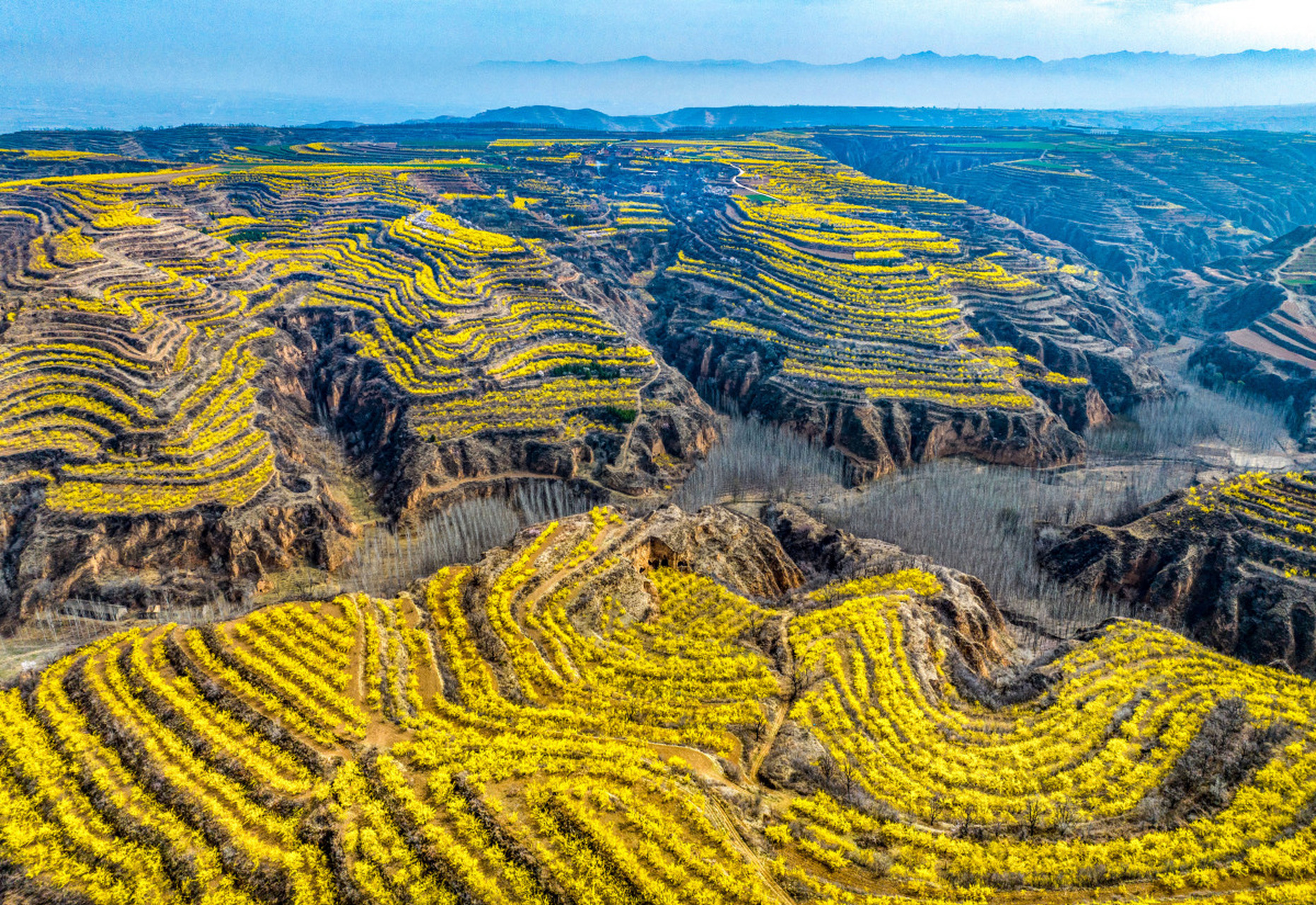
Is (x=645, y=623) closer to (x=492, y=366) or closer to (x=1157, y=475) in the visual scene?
(x=492, y=366)

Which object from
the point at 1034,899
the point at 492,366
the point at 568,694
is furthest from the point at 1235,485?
the point at 492,366

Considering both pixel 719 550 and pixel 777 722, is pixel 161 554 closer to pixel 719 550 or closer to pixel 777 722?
pixel 719 550

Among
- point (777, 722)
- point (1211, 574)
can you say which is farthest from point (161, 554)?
point (1211, 574)

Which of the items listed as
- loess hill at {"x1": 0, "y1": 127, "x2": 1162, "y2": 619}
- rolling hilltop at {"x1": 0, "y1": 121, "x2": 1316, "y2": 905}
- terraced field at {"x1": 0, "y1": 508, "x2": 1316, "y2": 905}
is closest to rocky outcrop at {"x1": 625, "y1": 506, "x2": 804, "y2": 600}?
rolling hilltop at {"x1": 0, "y1": 121, "x2": 1316, "y2": 905}

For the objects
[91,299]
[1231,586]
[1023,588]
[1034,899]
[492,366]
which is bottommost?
[1023,588]

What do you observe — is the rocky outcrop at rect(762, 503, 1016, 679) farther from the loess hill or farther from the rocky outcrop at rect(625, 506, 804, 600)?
the loess hill

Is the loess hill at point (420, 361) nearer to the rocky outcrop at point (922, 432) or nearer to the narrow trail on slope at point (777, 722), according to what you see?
the rocky outcrop at point (922, 432)
